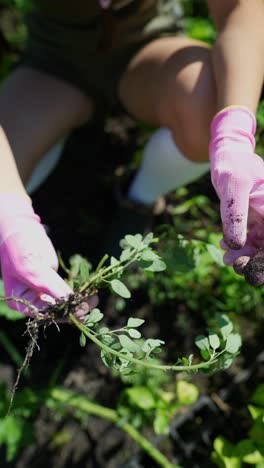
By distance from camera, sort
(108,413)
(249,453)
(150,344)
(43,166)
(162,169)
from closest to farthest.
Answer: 1. (150,344)
2. (249,453)
3. (108,413)
4. (162,169)
5. (43,166)

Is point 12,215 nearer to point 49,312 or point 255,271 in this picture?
point 49,312

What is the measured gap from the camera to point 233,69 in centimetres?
109

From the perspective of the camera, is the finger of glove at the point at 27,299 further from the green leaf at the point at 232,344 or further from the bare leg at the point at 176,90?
the bare leg at the point at 176,90

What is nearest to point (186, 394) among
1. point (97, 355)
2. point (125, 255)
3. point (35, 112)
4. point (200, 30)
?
point (97, 355)

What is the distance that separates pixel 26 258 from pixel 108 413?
0.57 m

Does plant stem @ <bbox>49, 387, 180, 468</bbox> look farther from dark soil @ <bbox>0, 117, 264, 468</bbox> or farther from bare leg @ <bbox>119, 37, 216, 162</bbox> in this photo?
bare leg @ <bbox>119, 37, 216, 162</bbox>

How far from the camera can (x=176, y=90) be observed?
127 centimetres

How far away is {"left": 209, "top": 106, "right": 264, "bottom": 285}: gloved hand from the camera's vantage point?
2.99 ft

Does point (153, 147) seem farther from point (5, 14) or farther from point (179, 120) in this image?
point (5, 14)

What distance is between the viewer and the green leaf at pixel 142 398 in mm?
1242

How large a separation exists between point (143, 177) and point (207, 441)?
0.71m

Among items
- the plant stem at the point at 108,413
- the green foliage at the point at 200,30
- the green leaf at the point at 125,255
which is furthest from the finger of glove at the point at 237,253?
the green foliage at the point at 200,30

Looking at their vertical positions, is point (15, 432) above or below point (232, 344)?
below

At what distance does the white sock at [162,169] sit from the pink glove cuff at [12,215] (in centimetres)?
51
